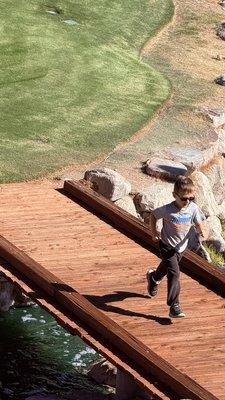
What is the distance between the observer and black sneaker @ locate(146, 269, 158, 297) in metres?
16.2

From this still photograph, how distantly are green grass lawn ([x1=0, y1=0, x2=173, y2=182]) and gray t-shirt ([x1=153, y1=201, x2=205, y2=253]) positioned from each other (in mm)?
6327

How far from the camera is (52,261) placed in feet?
57.6

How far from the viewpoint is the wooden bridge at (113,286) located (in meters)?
14.7

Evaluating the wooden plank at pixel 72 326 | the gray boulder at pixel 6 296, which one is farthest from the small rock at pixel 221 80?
the wooden plank at pixel 72 326

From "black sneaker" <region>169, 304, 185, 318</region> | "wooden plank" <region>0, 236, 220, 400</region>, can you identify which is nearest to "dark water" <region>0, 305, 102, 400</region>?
"wooden plank" <region>0, 236, 220, 400</region>

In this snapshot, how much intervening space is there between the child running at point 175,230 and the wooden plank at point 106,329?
99 centimetres

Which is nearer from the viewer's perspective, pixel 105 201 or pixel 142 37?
pixel 105 201

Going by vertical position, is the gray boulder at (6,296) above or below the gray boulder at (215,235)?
below

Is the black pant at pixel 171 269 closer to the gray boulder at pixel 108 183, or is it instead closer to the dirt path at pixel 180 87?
the gray boulder at pixel 108 183

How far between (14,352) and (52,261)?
2.18m

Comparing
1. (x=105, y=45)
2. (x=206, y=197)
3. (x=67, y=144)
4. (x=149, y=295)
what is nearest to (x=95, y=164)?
(x=67, y=144)

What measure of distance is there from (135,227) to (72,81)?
908 cm

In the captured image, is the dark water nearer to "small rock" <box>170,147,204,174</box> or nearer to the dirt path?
the dirt path

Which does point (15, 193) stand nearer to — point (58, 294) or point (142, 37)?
point (58, 294)
